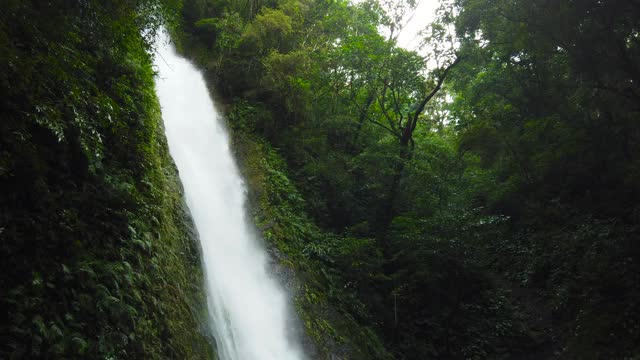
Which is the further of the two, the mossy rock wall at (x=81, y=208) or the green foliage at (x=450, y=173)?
the green foliage at (x=450, y=173)

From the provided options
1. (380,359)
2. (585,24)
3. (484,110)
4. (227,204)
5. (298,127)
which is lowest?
(380,359)

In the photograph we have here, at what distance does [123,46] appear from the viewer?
5.61m

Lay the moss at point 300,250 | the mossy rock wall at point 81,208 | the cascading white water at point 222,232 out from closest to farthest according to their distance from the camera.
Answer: the mossy rock wall at point 81,208 → the cascading white water at point 222,232 → the moss at point 300,250

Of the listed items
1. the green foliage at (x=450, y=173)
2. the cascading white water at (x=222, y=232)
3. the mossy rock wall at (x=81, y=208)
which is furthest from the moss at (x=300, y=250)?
the mossy rock wall at (x=81, y=208)

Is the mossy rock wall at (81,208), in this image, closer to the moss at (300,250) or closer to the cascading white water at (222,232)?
the cascading white water at (222,232)

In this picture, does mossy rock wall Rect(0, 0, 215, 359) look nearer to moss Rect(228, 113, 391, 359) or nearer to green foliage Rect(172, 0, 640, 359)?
moss Rect(228, 113, 391, 359)

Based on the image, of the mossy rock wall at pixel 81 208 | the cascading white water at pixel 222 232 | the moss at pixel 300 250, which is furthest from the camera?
the moss at pixel 300 250

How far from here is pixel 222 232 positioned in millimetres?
9867

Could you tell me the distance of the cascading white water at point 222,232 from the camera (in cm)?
770

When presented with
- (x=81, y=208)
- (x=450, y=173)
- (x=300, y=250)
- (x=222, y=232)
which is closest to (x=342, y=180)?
(x=450, y=173)

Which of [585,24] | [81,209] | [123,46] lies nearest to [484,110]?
[585,24]

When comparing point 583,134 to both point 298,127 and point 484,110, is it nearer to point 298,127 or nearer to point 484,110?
point 484,110

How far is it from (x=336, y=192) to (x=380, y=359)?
6507 mm

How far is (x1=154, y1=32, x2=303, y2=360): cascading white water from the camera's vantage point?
770 cm
